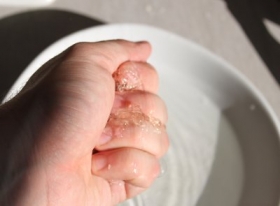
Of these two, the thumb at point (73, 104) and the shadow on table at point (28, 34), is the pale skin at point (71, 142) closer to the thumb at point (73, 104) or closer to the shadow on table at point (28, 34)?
the thumb at point (73, 104)

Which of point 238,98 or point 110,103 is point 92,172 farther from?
point 238,98

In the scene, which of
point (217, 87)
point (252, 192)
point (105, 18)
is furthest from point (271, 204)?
point (105, 18)

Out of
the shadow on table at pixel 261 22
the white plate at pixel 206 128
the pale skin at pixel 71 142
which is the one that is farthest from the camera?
the shadow on table at pixel 261 22

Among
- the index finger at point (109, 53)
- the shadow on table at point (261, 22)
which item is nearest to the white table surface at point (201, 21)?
the shadow on table at point (261, 22)

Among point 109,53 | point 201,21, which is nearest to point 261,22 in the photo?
point 201,21

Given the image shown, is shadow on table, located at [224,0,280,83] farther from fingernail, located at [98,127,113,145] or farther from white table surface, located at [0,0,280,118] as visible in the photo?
fingernail, located at [98,127,113,145]
